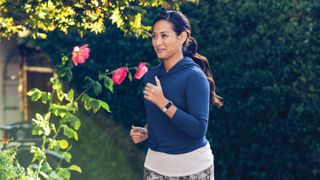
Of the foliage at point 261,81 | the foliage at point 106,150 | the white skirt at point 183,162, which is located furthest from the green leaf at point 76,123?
the foliage at point 106,150

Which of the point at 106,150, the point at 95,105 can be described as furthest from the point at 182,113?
the point at 106,150

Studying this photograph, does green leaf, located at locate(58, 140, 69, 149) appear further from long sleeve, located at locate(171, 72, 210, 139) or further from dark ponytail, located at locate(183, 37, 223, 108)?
long sleeve, located at locate(171, 72, 210, 139)

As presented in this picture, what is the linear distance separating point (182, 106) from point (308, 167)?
4.52 metres

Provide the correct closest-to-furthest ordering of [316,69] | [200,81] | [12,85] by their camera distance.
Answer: [200,81] → [316,69] → [12,85]

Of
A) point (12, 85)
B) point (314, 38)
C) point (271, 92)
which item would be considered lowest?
point (12, 85)

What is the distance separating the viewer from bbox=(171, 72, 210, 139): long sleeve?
175 inches

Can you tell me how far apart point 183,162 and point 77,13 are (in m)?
2.03

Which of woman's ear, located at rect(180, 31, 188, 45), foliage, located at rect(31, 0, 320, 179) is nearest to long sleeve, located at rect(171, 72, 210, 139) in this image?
woman's ear, located at rect(180, 31, 188, 45)

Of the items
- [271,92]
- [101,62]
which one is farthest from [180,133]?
[101,62]

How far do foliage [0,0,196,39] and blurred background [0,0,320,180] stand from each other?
2.17 meters

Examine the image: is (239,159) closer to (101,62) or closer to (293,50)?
(293,50)

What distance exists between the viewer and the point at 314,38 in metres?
8.45

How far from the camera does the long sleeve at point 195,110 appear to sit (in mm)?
4453

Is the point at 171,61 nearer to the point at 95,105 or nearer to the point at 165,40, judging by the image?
the point at 165,40
